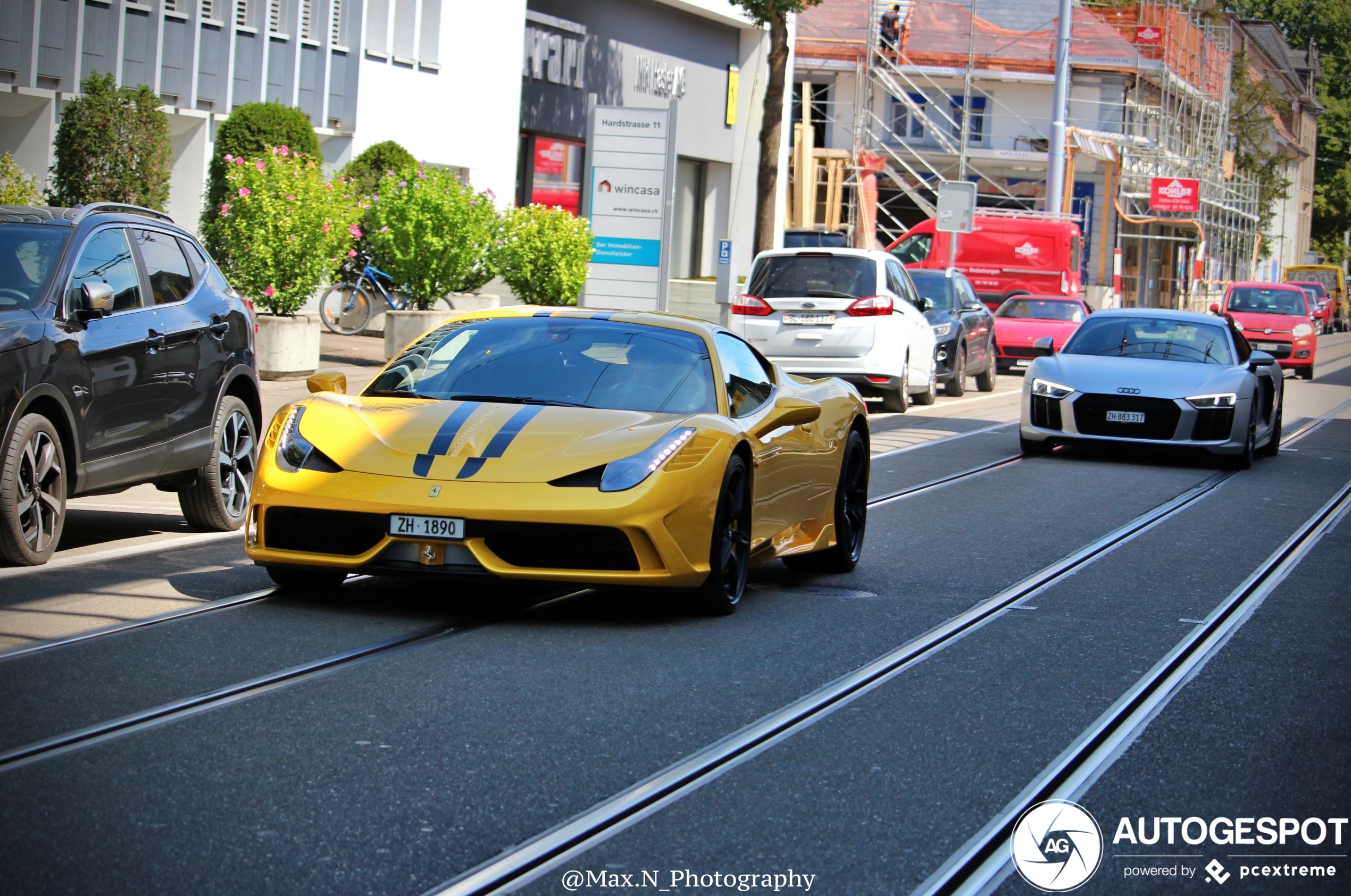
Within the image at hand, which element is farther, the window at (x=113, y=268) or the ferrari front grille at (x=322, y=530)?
the window at (x=113, y=268)

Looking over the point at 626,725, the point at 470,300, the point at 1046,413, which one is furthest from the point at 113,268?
the point at 470,300

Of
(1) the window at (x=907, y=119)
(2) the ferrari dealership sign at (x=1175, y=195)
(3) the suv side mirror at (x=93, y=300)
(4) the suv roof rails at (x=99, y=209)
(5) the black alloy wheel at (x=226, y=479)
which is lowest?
(5) the black alloy wheel at (x=226, y=479)

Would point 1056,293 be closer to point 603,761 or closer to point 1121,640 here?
point 1121,640

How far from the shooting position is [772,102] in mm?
29766

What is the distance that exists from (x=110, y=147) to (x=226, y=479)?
10.8m

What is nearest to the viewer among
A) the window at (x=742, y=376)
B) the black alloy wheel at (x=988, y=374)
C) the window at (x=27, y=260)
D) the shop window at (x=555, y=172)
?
the window at (x=742, y=376)

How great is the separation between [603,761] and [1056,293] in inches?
1341

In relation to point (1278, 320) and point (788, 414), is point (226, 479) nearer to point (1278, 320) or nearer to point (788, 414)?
point (788, 414)

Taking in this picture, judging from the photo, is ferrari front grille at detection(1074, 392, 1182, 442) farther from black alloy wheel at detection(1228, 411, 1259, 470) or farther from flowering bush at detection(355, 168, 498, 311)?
flowering bush at detection(355, 168, 498, 311)

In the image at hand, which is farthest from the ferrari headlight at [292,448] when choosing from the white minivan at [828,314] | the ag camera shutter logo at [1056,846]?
the white minivan at [828,314]

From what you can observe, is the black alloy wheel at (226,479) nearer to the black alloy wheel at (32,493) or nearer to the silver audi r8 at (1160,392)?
the black alloy wheel at (32,493)

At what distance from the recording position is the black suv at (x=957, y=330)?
23.3 metres

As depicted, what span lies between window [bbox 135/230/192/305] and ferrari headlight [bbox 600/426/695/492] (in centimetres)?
350

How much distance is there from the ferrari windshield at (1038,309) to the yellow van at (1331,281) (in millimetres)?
42719
